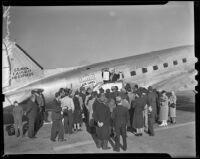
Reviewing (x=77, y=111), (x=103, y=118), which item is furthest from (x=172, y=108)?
(x=77, y=111)

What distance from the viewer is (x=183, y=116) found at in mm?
12039

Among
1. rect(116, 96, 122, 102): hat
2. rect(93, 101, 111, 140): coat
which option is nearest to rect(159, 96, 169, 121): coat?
rect(116, 96, 122, 102): hat

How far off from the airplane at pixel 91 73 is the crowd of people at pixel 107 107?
16.2 inches

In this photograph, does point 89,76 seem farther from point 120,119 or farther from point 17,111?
point 17,111

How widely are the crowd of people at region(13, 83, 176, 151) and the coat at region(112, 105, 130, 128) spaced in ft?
0.56

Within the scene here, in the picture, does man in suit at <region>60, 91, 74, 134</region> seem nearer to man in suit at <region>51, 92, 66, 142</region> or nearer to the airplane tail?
man in suit at <region>51, 92, 66, 142</region>

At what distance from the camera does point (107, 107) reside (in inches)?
423

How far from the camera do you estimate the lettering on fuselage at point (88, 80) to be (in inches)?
497

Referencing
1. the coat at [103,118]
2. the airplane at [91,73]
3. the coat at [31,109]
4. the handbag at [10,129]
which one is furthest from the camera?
the airplane at [91,73]

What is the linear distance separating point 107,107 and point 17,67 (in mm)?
4769

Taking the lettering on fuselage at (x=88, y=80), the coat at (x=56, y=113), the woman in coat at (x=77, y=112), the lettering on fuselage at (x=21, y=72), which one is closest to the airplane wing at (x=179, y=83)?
the lettering on fuselage at (x=88, y=80)

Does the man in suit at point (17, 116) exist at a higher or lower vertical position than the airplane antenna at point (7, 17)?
lower

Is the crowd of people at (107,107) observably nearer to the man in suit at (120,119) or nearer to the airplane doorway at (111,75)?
the man in suit at (120,119)
